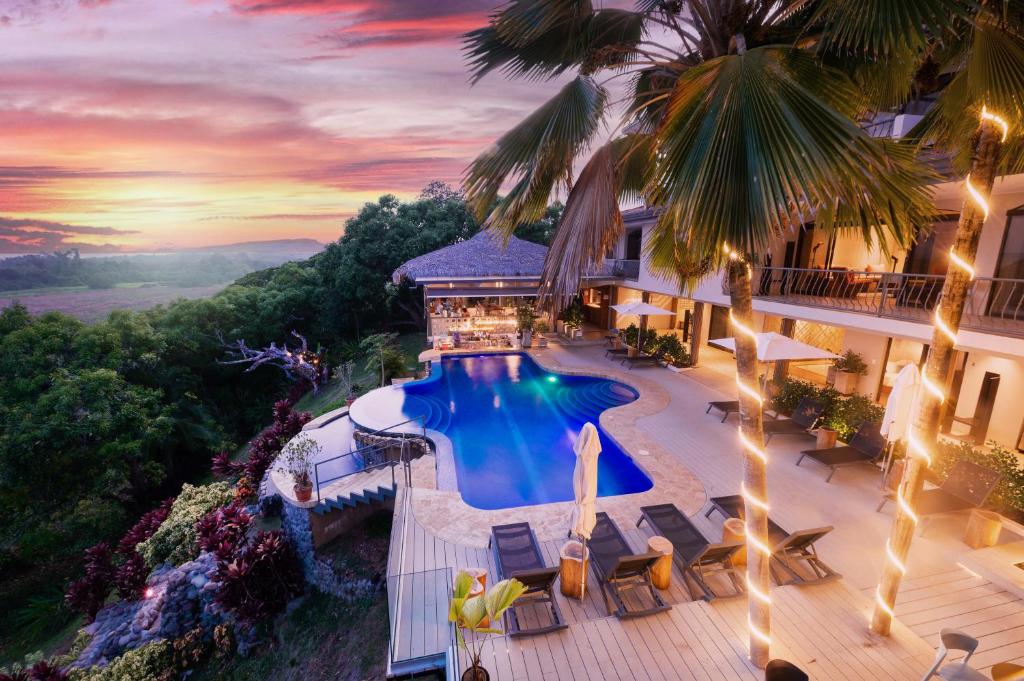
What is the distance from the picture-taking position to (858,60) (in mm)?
3502

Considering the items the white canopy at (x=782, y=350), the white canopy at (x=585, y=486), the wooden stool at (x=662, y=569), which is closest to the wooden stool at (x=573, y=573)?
the white canopy at (x=585, y=486)

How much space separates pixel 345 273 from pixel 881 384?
26.9 m

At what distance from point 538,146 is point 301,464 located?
30.3ft

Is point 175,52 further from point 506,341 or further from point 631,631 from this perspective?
point 631,631

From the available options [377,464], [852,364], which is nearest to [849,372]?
[852,364]

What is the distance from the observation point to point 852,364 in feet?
45.8

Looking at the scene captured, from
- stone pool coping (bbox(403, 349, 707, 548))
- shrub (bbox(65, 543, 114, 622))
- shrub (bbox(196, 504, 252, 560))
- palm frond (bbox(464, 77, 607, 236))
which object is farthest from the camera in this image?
shrub (bbox(65, 543, 114, 622))

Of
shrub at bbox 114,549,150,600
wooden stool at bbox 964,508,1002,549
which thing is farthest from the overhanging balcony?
shrub at bbox 114,549,150,600

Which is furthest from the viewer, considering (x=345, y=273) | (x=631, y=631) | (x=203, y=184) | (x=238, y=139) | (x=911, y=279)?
(x=345, y=273)

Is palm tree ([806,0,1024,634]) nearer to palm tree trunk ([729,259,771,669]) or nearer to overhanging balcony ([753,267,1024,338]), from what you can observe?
palm tree trunk ([729,259,771,669])

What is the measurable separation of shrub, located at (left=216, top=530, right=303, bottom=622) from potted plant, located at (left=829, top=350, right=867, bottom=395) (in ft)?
51.7

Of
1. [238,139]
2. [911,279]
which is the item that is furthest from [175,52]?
[911,279]

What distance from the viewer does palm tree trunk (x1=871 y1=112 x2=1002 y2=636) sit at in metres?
3.84

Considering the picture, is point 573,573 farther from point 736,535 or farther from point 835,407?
point 835,407
